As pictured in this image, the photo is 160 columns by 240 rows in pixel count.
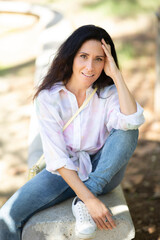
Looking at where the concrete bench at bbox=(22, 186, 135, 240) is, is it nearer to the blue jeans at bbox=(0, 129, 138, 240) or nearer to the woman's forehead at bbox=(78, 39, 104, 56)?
the blue jeans at bbox=(0, 129, 138, 240)

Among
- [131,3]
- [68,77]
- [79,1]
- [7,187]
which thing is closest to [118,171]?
[68,77]

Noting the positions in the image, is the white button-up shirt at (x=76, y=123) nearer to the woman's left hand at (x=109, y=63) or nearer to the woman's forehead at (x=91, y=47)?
the woman's left hand at (x=109, y=63)

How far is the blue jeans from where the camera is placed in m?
2.42

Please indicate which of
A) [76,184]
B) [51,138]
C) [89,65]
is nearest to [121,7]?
[89,65]

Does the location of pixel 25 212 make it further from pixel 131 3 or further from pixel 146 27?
pixel 131 3

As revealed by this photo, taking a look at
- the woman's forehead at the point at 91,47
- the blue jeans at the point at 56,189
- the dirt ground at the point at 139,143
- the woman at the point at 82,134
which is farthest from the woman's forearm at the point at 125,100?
the dirt ground at the point at 139,143

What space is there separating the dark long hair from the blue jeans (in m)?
0.41

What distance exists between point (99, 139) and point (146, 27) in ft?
19.0

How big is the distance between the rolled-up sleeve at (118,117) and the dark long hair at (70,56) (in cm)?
13

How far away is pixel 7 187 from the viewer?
3.85m

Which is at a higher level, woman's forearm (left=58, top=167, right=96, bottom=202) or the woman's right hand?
woman's forearm (left=58, top=167, right=96, bottom=202)

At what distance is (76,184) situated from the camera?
2.39 m

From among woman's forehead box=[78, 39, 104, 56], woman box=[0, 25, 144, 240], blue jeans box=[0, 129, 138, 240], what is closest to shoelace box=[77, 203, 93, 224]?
woman box=[0, 25, 144, 240]

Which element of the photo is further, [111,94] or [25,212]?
[111,94]
